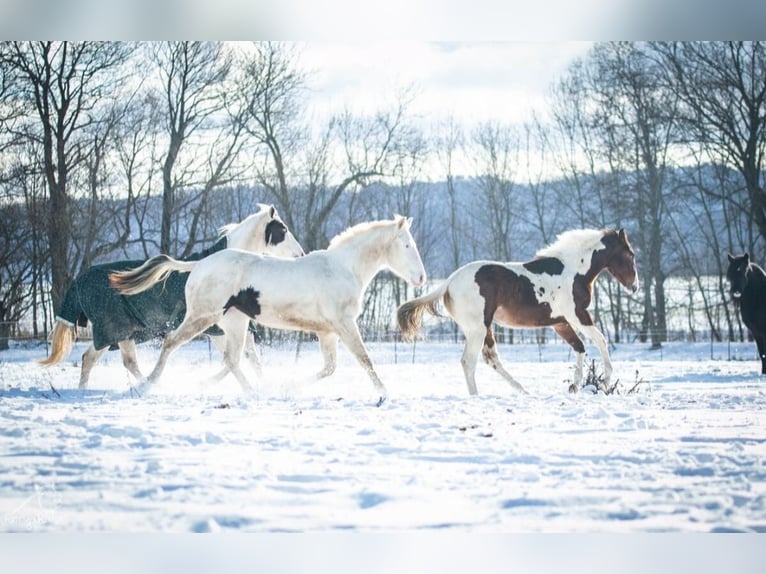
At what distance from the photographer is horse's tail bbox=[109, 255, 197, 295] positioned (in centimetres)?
535

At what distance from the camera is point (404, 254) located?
18.3 feet

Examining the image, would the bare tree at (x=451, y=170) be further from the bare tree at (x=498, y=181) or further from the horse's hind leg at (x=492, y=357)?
the horse's hind leg at (x=492, y=357)

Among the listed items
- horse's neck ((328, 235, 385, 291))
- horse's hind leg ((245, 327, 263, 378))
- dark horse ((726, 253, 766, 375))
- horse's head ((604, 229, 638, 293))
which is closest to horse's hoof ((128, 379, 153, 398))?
horse's hind leg ((245, 327, 263, 378))

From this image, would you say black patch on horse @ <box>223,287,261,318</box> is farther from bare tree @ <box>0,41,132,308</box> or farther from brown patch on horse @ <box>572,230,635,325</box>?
brown patch on horse @ <box>572,230,635,325</box>

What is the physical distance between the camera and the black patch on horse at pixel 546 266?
6.00m

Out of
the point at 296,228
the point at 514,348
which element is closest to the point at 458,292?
the point at 296,228

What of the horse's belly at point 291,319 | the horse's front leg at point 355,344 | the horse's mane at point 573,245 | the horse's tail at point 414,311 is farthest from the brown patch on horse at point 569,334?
the horse's belly at point 291,319

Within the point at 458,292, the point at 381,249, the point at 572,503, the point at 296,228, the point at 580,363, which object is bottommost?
the point at 572,503

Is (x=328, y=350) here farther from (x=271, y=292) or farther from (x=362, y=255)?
(x=362, y=255)

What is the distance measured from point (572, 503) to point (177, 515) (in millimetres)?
1693

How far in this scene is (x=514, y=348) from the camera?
40.9 feet

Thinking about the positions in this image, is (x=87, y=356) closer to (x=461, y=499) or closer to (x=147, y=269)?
(x=147, y=269)
